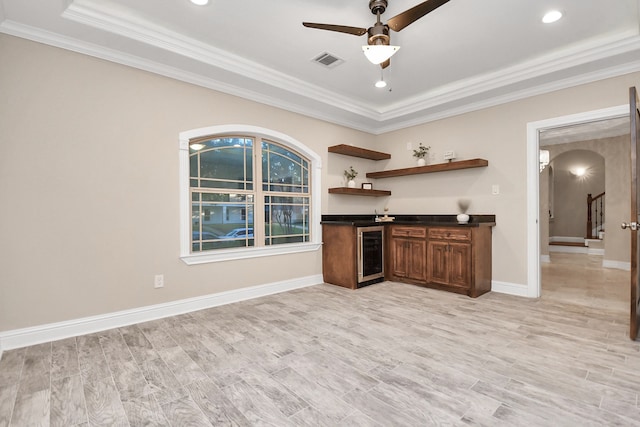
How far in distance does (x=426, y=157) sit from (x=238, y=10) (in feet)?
11.2

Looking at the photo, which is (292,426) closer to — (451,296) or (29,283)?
(29,283)

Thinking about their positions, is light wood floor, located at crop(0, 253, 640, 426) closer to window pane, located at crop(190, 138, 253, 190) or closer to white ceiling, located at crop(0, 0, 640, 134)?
window pane, located at crop(190, 138, 253, 190)

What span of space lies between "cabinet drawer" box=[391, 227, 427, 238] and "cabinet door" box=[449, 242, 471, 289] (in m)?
0.42

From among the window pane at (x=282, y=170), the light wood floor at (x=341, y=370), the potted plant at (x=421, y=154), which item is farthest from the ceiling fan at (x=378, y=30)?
the potted plant at (x=421, y=154)

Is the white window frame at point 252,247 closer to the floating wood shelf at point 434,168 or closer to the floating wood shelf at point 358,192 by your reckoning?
the floating wood shelf at point 358,192

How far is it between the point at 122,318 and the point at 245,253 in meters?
1.43

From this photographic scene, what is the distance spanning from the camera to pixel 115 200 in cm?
301

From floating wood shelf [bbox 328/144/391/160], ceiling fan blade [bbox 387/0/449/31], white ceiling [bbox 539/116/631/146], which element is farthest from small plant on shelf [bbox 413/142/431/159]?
ceiling fan blade [bbox 387/0/449/31]

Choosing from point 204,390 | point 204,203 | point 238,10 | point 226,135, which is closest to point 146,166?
point 204,203

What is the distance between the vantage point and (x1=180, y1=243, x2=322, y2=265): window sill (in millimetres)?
3521

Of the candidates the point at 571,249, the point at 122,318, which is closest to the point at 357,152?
the point at 122,318

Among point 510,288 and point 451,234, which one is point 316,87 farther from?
point 510,288

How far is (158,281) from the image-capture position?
326cm

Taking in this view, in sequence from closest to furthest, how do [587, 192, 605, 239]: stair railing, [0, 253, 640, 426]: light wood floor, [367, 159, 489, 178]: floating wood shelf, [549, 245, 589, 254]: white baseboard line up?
[0, 253, 640, 426]: light wood floor < [367, 159, 489, 178]: floating wood shelf < [549, 245, 589, 254]: white baseboard < [587, 192, 605, 239]: stair railing
